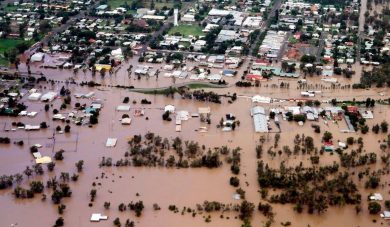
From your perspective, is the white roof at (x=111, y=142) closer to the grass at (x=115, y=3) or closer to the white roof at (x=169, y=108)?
the white roof at (x=169, y=108)

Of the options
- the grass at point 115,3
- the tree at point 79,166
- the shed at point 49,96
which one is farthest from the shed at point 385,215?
the grass at point 115,3

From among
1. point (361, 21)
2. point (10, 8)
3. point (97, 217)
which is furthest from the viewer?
point (10, 8)

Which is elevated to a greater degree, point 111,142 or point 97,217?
point 111,142

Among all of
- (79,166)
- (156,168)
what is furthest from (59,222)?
(156,168)

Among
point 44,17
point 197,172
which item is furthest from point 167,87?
point 44,17

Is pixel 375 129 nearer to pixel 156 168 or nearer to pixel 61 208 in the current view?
pixel 156 168

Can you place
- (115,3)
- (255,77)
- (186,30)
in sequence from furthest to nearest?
(115,3) → (186,30) → (255,77)

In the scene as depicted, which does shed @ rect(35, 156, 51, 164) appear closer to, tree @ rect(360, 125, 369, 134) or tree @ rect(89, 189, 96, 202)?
tree @ rect(89, 189, 96, 202)
